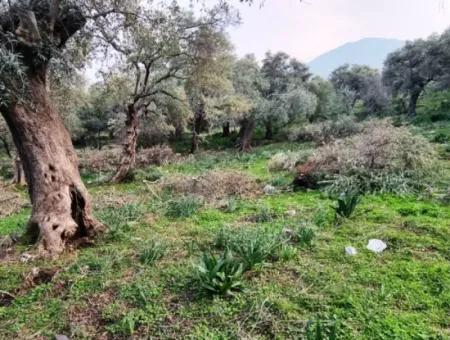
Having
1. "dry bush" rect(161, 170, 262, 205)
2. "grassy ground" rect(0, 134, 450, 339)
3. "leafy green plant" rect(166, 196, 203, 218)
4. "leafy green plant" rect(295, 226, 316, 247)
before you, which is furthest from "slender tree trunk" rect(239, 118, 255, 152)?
"leafy green plant" rect(295, 226, 316, 247)

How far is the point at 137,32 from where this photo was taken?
6348mm

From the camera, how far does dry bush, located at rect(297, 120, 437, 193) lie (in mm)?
6492

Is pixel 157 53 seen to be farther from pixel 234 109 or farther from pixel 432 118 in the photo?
pixel 432 118

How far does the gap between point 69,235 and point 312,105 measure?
798 inches

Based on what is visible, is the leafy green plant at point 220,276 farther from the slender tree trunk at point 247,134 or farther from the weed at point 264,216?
the slender tree trunk at point 247,134

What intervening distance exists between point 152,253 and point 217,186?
12.1 feet

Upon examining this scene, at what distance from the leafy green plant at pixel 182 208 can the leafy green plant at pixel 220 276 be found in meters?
2.56

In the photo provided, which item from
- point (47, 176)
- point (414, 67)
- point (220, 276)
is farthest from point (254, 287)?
point (414, 67)

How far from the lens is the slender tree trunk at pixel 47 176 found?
4.26 meters

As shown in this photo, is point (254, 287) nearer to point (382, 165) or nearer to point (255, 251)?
point (255, 251)

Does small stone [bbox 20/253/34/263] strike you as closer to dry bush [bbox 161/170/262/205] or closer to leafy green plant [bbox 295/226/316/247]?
leafy green plant [bbox 295/226/316/247]

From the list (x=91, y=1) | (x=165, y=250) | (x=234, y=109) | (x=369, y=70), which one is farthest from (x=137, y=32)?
(x=369, y=70)

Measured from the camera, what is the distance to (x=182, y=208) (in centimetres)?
577

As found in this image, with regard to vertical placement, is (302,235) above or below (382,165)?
below
